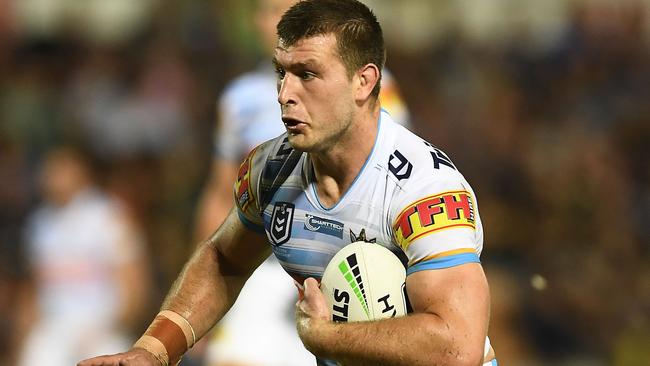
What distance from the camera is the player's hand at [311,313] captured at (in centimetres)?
369

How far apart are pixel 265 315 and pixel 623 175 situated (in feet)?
13.8

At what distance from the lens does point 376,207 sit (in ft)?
12.4

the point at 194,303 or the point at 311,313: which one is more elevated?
the point at 311,313

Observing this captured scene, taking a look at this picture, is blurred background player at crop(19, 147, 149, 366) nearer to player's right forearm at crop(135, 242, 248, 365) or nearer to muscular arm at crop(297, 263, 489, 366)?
player's right forearm at crop(135, 242, 248, 365)

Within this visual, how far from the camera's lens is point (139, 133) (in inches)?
420

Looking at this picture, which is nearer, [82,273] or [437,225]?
[437,225]

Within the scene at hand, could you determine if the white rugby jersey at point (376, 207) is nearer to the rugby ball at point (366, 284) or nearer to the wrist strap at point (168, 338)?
the rugby ball at point (366, 284)

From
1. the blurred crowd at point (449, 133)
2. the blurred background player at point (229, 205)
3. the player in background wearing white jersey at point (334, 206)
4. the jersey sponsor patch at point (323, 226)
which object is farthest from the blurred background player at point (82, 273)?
the jersey sponsor patch at point (323, 226)

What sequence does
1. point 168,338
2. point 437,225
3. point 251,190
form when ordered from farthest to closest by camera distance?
point 251,190 → point 168,338 → point 437,225

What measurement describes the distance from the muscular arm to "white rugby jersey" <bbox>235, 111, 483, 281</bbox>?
6 cm

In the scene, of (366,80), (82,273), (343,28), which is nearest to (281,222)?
(366,80)

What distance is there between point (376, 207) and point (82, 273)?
5.38 m

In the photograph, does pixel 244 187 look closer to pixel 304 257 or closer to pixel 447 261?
pixel 304 257

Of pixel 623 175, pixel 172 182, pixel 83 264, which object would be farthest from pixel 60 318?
pixel 623 175
